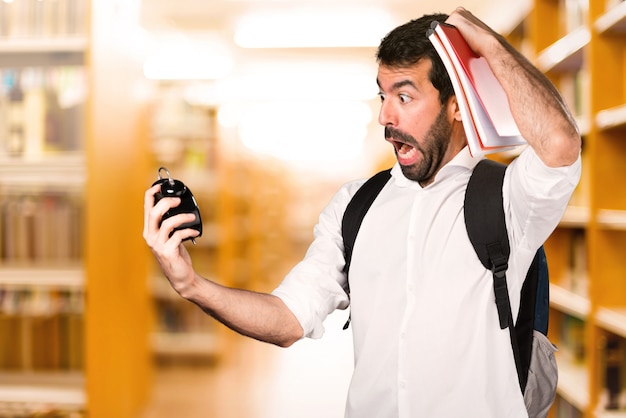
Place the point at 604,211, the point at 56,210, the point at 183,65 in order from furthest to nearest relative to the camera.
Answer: the point at 183,65 → the point at 56,210 → the point at 604,211

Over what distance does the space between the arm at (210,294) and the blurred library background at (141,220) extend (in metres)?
1.46

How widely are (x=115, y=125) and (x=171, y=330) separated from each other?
241cm

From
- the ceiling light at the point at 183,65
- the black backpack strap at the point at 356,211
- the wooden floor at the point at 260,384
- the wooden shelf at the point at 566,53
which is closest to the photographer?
the black backpack strap at the point at 356,211

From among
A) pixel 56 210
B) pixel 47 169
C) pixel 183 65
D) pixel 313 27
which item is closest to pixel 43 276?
pixel 56 210

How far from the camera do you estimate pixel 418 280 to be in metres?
1.42

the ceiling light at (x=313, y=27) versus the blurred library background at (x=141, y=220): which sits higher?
the ceiling light at (x=313, y=27)

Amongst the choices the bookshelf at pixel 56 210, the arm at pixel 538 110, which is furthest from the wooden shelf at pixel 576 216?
the bookshelf at pixel 56 210

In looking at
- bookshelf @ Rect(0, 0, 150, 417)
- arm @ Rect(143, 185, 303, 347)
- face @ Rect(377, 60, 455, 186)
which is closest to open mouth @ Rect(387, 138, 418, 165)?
face @ Rect(377, 60, 455, 186)

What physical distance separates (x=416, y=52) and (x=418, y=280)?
50 cm

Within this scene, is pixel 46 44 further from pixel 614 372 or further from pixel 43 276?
pixel 614 372

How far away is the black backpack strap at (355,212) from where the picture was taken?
1525mm

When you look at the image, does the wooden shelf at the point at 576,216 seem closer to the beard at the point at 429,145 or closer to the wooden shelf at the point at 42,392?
the beard at the point at 429,145

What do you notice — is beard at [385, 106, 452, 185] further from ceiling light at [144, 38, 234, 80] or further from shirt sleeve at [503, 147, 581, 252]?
ceiling light at [144, 38, 234, 80]

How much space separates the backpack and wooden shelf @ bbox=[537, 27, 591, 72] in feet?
5.04
